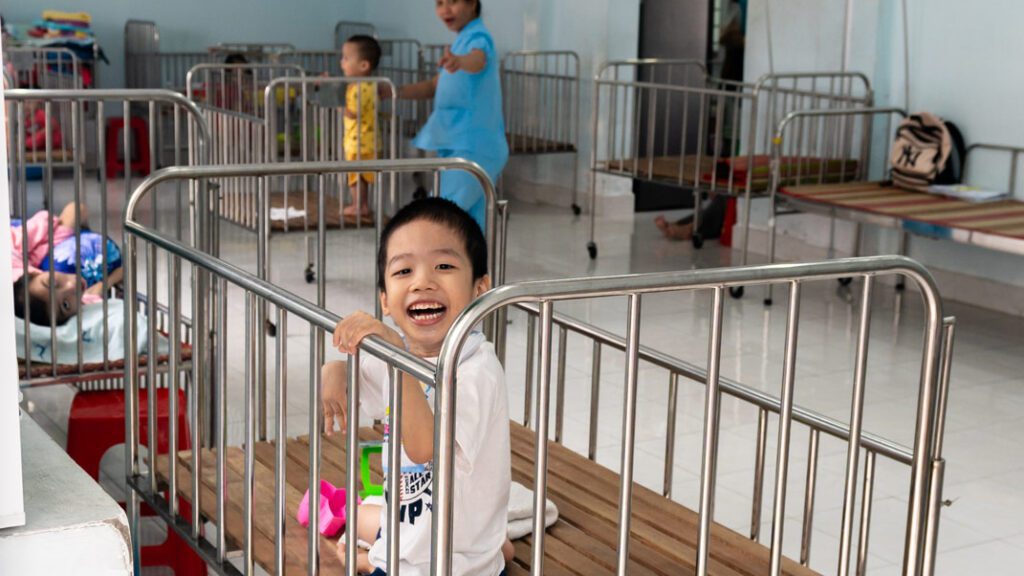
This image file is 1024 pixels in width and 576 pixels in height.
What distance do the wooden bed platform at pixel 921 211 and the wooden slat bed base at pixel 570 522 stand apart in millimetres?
3344

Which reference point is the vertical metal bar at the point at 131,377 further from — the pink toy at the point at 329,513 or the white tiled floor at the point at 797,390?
the white tiled floor at the point at 797,390

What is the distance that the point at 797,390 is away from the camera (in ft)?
17.7

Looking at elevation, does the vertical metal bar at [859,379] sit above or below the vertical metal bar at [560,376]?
above

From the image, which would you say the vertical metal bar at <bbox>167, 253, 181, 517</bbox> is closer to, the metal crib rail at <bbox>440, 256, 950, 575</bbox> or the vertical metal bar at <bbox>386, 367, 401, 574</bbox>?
the vertical metal bar at <bbox>386, 367, 401, 574</bbox>

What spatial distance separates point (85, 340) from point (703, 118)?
14.9 feet

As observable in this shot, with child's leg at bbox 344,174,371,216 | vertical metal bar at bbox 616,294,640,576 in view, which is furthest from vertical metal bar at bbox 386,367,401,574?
child's leg at bbox 344,174,371,216

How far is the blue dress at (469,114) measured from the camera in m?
6.09

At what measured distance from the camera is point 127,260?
284 centimetres

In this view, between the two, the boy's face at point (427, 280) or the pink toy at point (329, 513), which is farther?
the pink toy at point (329, 513)

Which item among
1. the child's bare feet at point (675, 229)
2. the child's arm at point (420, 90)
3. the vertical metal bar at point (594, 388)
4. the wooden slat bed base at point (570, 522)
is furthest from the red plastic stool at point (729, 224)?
the wooden slat bed base at point (570, 522)

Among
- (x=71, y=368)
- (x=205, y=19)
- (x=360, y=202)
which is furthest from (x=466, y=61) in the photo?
(x=205, y=19)

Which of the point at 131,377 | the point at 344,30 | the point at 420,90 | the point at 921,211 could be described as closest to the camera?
the point at 131,377

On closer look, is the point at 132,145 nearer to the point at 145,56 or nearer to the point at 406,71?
the point at 145,56

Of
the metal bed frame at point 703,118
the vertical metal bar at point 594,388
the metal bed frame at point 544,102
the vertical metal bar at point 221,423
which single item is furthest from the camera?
the metal bed frame at point 544,102
